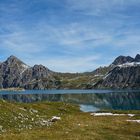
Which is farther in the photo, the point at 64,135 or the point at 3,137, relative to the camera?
the point at 64,135

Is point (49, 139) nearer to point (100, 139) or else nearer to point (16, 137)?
point (16, 137)

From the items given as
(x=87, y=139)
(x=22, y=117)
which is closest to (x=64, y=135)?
(x=87, y=139)

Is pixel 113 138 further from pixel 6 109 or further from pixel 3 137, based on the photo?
pixel 6 109

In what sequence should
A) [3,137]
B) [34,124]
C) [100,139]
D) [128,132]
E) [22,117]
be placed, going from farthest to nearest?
[22,117] < [34,124] < [128,132] < [100,139] < [3,137]

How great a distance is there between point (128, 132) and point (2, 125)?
18.5m

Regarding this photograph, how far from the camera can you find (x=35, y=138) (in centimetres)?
3641

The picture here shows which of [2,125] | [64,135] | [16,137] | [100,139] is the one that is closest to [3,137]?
[16,137]

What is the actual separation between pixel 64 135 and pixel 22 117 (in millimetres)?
22153

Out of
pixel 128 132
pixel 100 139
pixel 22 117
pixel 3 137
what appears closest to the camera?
pixel 3 137

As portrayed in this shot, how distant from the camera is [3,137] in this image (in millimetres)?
35469

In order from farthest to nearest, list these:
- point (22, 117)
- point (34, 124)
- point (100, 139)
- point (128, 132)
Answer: point (22, 117) < point (34, 124) < point (128, 132) < point (100, 139)

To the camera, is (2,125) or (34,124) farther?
(34,124)

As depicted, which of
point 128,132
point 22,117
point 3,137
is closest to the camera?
point 3,137

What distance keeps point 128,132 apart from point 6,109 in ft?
81.2
